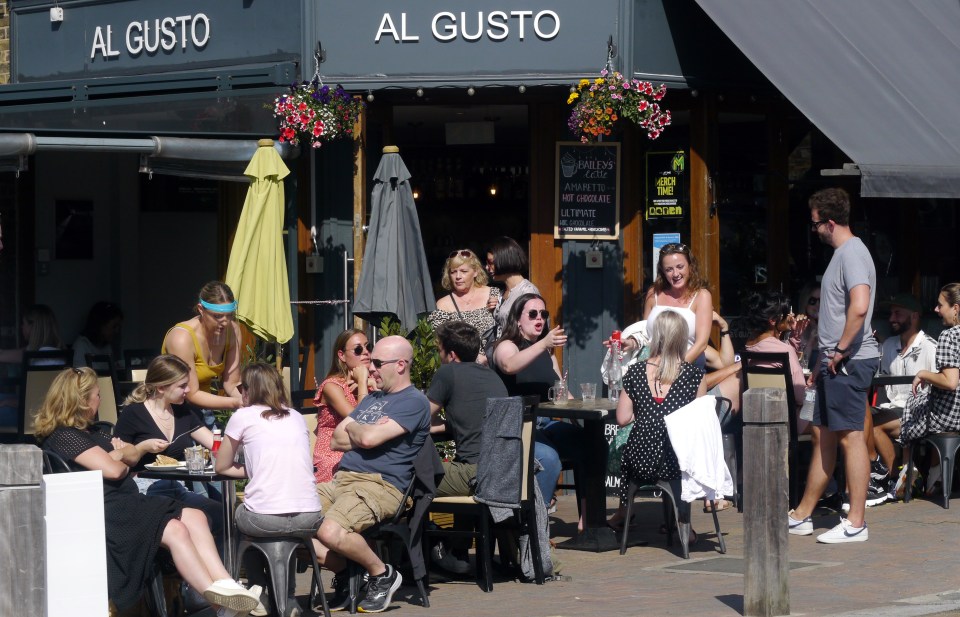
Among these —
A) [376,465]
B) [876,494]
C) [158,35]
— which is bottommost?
[876,494]

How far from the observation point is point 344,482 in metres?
7.55

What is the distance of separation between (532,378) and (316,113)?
10.1ft

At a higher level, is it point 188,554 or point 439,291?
point 439,291

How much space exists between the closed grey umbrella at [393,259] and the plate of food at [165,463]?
2.77 m

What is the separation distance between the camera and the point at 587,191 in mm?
11516

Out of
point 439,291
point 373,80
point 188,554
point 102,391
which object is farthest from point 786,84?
point 188,554

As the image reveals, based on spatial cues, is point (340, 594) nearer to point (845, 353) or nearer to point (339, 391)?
point (339, 391)

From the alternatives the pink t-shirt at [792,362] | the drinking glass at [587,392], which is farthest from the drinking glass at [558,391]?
the pink t-shirt at [792,362]

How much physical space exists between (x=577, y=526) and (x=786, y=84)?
12.4ft

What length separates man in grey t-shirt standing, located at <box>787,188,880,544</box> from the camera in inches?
352

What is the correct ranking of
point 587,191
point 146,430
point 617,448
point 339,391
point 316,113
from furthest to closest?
1. point 587,191
2. point 316,113
3. point 617,448
4. point 339,391
5. point 146,430

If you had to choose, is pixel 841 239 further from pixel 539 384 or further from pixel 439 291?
pixel 439 291

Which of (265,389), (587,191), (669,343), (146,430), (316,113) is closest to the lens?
(265,389)

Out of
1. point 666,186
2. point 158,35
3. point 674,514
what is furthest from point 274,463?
point 158,35
